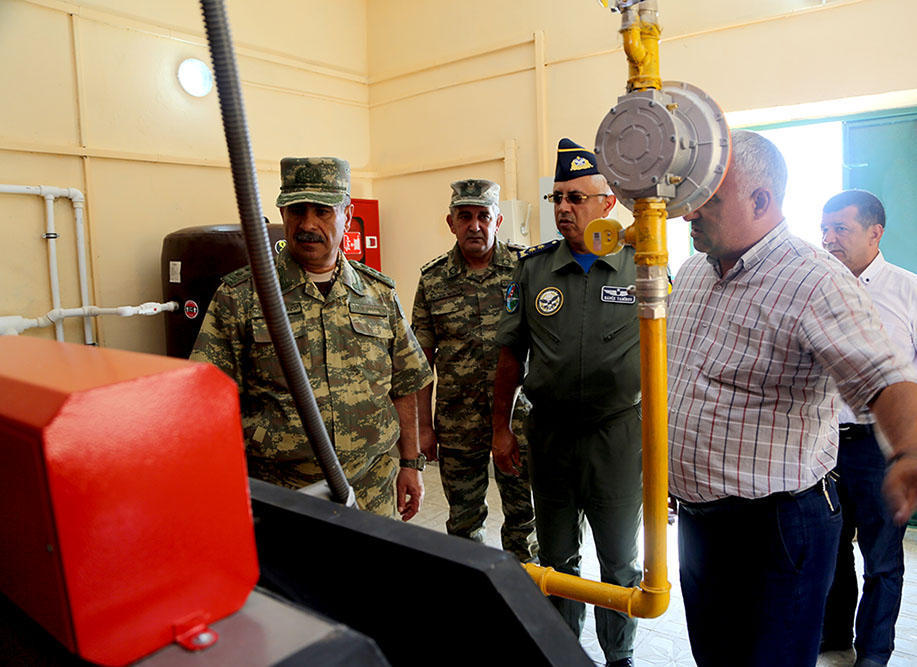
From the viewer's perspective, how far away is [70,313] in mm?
3021

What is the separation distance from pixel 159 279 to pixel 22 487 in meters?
3.35

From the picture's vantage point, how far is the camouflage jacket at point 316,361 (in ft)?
5.68

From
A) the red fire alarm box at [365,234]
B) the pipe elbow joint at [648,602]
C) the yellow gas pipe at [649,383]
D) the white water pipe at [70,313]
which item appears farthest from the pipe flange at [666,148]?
the red fire alarm box at [365,234]

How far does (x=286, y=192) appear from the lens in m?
1.92

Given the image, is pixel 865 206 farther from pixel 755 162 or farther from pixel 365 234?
pixel 365 234

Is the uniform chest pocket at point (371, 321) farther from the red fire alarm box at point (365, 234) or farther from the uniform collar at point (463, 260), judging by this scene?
the red fire alarm box at point (365, 234)

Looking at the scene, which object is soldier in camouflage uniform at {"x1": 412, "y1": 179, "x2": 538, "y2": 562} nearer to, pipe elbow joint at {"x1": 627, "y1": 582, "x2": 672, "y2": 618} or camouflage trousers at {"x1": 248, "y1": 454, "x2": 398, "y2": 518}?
camouflage trousers at {"x1": 248, "y1": 454, "x2": 398, "y2": 518}

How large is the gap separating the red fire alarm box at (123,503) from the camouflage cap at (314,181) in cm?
144

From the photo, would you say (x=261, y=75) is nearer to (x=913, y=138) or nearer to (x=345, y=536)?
(x=913, y=138)

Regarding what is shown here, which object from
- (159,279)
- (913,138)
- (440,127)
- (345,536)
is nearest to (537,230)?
(440,127)

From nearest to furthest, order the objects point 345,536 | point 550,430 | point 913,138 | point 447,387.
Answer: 1. point 345,536
2. point 550,430
3. point 447,387
4. point 913,138

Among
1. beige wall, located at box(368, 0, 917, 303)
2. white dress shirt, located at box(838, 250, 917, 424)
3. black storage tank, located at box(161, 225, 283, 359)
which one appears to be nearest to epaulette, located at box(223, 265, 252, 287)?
black storage tank, located at box(161, 225, 283, 359)

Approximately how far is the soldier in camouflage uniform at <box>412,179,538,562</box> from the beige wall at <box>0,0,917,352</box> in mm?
1255

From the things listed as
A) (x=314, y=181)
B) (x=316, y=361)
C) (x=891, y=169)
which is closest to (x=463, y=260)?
(x=314, y=181)
